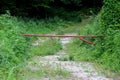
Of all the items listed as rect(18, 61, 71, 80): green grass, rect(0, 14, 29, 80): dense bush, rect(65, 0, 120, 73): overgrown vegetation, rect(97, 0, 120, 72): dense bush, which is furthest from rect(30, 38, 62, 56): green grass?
rect(18, 61, 71, 80): green grass

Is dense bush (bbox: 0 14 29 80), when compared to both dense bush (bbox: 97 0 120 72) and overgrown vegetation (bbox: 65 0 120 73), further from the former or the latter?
dense bush (bbox: 97 0 120 72)

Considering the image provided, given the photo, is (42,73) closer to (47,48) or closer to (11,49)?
(11,49)

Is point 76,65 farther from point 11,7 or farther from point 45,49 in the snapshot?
point 11,7

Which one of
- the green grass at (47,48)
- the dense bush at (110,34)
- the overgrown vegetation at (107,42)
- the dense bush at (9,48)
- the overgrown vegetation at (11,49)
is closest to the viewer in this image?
the overgrown vegetation at (11,49)

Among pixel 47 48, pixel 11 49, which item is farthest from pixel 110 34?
pixel 47 48

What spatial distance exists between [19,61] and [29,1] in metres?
16.1

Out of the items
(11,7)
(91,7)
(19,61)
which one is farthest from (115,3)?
(91,7)

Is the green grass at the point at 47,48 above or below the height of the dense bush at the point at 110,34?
below

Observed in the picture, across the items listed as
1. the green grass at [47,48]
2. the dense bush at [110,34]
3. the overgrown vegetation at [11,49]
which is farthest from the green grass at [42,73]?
the green grass at [47,48]

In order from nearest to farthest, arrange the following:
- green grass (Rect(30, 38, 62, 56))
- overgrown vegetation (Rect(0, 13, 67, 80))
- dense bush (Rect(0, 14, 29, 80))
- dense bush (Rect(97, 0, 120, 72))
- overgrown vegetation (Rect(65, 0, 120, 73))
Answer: overgrown vegetation (Rect(0, 13, 67, 80)) < dense bush (Rect(0, 14, 29, 80)) < dense bush (Rect(97, 0, 120, 72)) < overgrown vegetation (Rect(65, 0, 120, 73)) < green grass (Rect(30, 38, 62, 56))

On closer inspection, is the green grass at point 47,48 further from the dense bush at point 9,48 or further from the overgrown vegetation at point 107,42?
the overgrown vegetation at point 107,42

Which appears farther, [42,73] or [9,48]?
[9,48]

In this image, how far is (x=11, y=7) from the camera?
22453 mm

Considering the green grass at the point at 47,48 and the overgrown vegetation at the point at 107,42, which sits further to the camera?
the green grass at the point at 47,48
